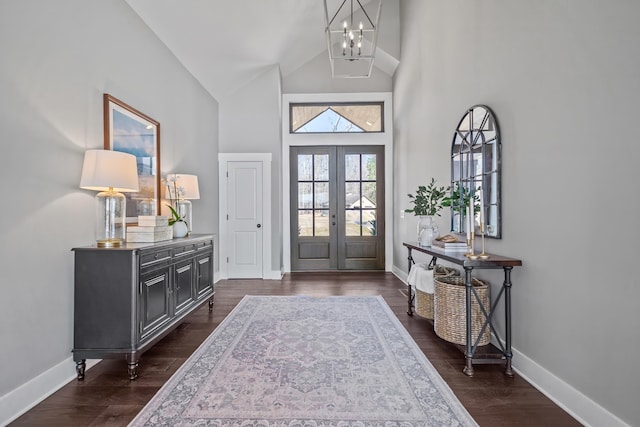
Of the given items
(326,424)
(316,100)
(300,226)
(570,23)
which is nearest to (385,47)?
(316,100)

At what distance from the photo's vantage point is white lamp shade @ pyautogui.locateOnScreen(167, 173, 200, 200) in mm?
3460

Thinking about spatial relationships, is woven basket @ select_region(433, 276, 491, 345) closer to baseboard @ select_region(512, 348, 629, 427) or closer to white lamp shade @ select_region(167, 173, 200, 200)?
baseboard @ select_region(512, 348, 629, 427)

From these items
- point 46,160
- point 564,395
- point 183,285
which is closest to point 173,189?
point 183,285

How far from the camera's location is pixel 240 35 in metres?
4.06

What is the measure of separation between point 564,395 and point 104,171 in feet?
10.6

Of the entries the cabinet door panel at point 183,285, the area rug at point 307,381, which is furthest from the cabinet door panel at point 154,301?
the area rug at point 307,381

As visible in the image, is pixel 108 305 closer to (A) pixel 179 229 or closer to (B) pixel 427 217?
(A) pixel 179 229

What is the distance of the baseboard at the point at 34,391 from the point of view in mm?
1696

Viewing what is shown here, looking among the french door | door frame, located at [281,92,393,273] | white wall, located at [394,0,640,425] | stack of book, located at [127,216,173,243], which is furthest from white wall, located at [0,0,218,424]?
the french door

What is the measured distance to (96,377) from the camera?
2.18m

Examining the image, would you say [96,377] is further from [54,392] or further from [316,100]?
[316,100]

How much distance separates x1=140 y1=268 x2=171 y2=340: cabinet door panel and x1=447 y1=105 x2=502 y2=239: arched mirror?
2.50 m

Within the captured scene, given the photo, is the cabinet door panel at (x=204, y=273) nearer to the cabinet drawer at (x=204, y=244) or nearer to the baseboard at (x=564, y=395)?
the cabinet drawer at (x=204, y=244)

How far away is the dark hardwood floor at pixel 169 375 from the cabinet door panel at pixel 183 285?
12.2 inches
